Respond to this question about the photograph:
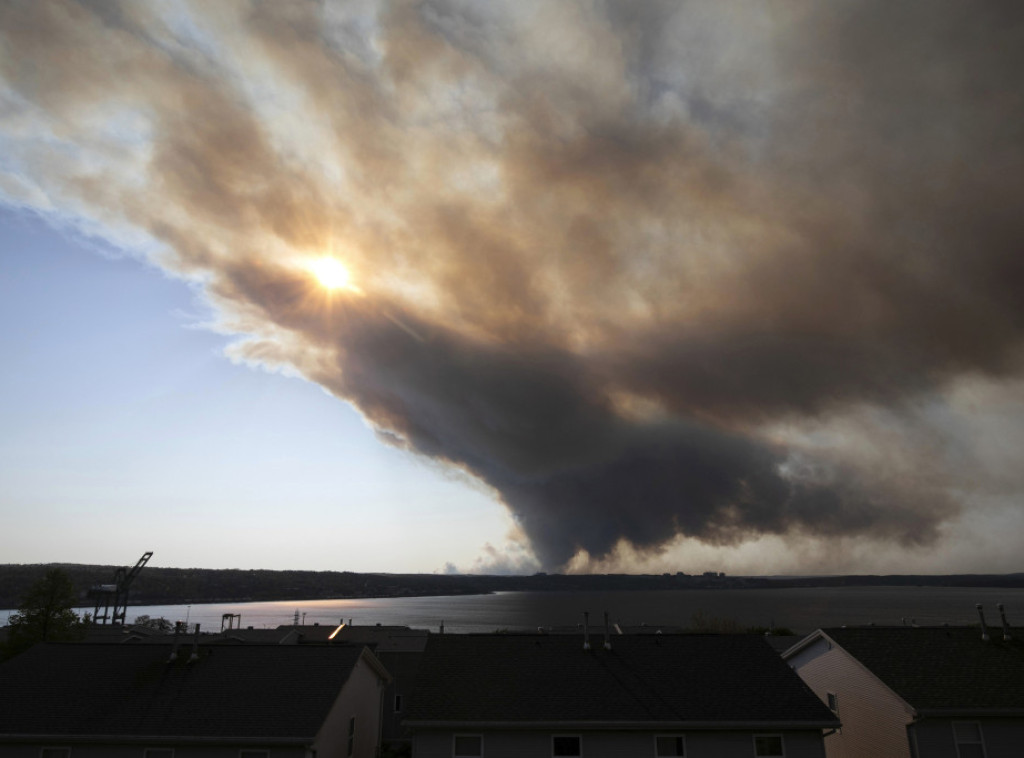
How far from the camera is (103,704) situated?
90.2 feet

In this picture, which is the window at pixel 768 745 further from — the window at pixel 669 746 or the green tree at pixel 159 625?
the green tree at pixel 159 625

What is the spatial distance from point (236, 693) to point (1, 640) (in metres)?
45.8

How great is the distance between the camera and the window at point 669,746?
1022 inches

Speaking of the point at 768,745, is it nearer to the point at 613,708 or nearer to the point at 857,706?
the point at 613,708

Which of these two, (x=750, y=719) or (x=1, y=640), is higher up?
(x=1, y=640)

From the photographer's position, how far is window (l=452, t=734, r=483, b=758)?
26.3 meters

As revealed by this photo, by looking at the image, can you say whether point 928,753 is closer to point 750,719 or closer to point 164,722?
point 750,719

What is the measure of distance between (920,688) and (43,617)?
6289 centimetres

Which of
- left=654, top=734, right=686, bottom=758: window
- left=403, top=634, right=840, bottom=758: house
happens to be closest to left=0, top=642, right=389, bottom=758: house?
left=403, top=634, right=840, bottom=758: house

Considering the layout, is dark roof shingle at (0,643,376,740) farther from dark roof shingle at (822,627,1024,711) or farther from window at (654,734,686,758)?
dark roof shingle at (822,627,1024,711)

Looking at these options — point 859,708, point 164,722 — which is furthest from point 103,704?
point 859,708

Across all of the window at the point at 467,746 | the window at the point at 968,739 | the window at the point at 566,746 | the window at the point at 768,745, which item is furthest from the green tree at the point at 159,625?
the window at the point at 968,739

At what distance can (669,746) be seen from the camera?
26.1 metres

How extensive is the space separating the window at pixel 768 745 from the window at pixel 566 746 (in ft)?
22.7
